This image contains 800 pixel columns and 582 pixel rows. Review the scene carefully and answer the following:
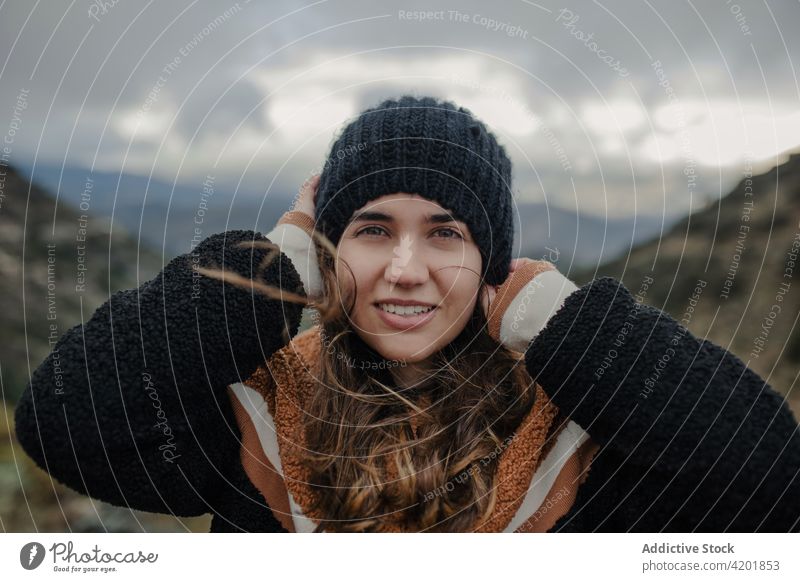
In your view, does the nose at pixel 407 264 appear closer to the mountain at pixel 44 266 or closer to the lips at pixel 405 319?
the lips at pixel 405 319

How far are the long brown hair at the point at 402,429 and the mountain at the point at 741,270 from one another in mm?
176

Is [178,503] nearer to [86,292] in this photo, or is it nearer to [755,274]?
[86,292]

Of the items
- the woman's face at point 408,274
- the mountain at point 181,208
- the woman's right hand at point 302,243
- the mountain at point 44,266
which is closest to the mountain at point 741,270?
the mountain at point 181,208

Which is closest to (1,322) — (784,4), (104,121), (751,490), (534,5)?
(104,121)

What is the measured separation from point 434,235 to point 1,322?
0.49 m

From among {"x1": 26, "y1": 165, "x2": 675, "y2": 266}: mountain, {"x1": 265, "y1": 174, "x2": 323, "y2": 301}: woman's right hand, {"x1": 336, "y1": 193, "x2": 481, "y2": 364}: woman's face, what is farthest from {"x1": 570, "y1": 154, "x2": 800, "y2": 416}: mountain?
{"x1": 265, "y1": 174, "x2": 323, "y2": 301}: woman's right hand

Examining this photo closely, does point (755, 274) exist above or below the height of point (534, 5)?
below

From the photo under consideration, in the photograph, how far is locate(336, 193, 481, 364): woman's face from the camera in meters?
0.65

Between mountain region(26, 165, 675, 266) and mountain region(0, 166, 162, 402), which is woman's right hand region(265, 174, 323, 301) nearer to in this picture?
mountain region(26, 165, 675, 266)

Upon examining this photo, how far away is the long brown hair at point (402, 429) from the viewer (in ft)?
2.23

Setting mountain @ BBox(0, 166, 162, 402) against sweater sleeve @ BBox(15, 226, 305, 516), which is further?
mountain @ BBox(0, 166, 162, 402)

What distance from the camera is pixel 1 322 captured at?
77 centimetres

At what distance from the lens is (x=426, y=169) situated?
65 centimetres

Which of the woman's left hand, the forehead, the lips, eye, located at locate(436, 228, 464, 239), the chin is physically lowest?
the chin
